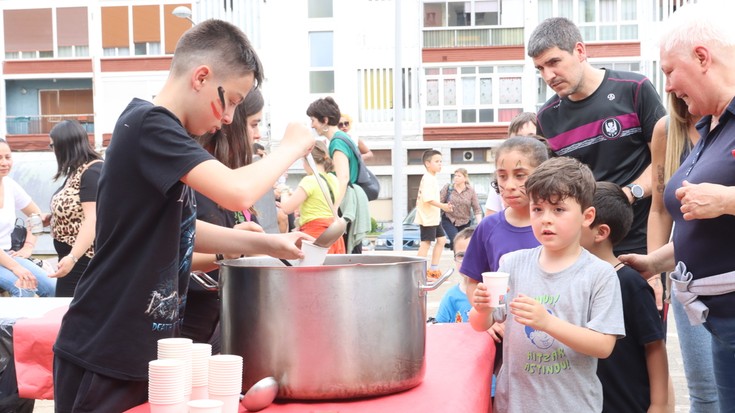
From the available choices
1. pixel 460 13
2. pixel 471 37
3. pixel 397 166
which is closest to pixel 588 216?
pixel 397 166

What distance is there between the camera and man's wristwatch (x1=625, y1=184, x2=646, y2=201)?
129 inches

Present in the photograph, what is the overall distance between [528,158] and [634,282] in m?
0.56

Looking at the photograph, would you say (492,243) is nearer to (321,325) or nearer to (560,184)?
(560,184)

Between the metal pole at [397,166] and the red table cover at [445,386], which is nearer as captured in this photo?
the red table cover at [445,386]

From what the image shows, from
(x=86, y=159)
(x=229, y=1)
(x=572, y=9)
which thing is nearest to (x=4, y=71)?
(x=229, y=1)

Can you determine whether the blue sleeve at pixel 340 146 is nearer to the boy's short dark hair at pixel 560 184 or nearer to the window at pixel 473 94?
the boy's short dark hair at pixel 560 184

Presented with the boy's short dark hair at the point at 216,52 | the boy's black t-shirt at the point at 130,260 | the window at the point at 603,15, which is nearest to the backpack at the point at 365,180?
the boy's short dark hair at the point at 216,52

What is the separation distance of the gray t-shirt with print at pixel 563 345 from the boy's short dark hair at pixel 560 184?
0.19 m

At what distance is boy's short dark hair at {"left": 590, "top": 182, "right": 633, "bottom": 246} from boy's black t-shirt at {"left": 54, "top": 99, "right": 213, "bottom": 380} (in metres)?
1.51

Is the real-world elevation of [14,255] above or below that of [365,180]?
below

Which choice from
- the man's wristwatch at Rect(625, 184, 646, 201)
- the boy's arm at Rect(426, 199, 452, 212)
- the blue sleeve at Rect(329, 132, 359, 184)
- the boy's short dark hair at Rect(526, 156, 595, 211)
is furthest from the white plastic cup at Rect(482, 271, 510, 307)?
the boy's arm at Rect(426, 199, 452, 212)

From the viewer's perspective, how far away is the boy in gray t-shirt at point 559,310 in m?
2.39

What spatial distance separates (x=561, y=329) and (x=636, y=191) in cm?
116

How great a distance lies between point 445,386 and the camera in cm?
209
